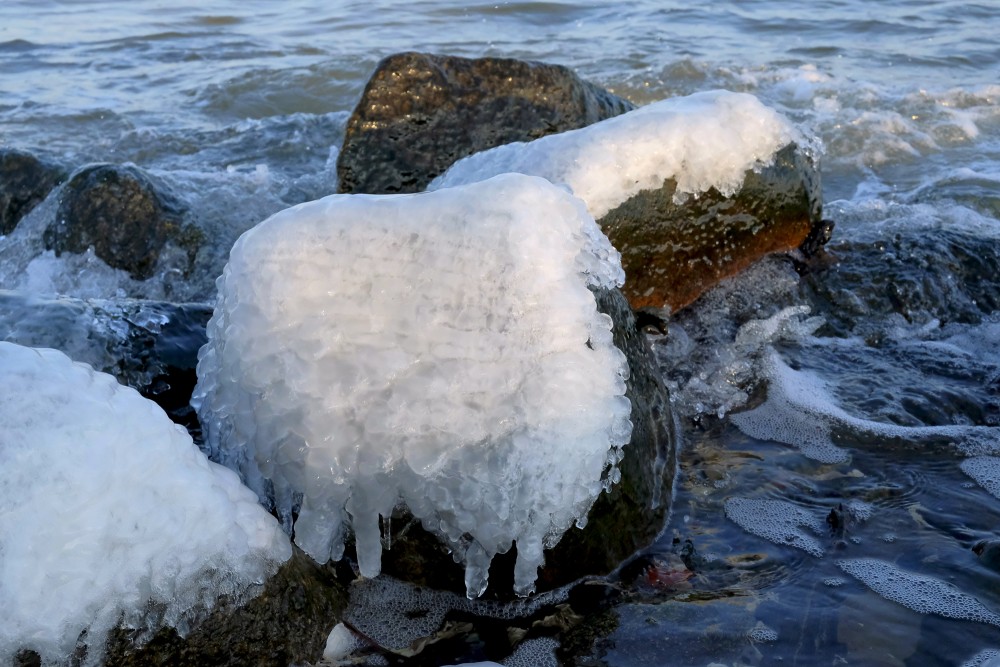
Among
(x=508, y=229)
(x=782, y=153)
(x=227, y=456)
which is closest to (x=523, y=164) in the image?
(x=782, y=153)

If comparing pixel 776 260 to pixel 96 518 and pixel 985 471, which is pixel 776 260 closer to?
pixel 985 471

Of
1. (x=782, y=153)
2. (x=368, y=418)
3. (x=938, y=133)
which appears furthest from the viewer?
(x=938, y=133)

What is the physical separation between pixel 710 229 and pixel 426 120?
1.46 metres

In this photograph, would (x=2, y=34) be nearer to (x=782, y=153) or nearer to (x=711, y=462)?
(x=782, y=153)

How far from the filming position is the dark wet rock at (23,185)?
17.9 feet

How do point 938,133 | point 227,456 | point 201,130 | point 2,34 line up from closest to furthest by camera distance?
point 227,456 < point 938,133 < point 201,130 < point 2,34

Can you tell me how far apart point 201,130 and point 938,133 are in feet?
18.7

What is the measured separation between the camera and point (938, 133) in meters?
7.57

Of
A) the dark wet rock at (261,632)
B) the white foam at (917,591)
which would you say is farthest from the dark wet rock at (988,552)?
the dark wet rock at (261,632)

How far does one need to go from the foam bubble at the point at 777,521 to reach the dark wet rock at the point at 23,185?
419 centimetres

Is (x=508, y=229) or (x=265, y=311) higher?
(x=508, y=229)

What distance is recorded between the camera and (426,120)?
479cm

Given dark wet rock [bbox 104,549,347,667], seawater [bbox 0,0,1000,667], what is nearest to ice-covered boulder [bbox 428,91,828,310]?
seawater [bbox 0,0,1000,667]

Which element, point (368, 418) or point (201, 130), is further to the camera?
point (201, 130)
